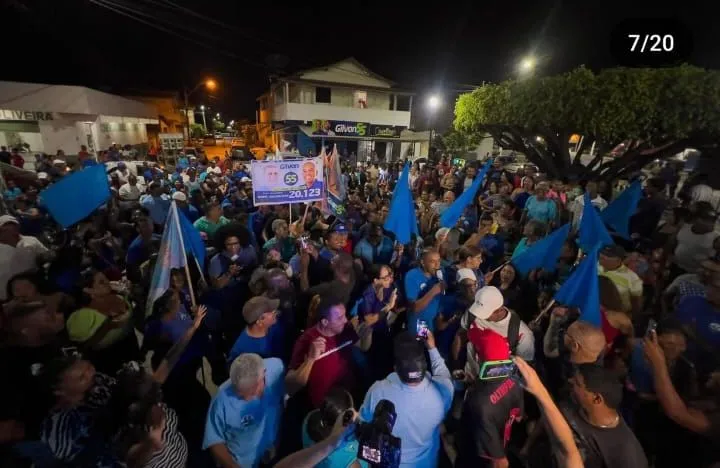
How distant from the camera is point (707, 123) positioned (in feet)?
36.2

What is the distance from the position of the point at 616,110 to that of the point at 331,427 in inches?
533

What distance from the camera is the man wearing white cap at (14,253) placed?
439cm

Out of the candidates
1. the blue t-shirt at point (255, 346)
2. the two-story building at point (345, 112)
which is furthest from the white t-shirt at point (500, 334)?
the two-story building at point (345, 112)

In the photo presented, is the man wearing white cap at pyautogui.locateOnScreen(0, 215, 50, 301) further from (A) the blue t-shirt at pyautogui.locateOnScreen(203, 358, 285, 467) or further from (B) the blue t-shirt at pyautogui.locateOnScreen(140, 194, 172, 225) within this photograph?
(A) the blue t-shirt at pyautogui.locateOnScreen(203, 358, 285, 467)

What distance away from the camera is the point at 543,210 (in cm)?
730

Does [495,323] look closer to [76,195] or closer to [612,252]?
[612,252]

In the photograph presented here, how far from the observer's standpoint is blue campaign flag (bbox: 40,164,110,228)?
16.8ft

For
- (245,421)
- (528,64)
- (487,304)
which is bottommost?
(245,421)

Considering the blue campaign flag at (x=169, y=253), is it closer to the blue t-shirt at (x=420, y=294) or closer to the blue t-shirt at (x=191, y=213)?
the blue t-shirt at (x=420, y=294)

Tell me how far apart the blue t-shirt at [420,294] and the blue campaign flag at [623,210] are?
4697 millimetres

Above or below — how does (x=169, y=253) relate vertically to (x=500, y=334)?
above

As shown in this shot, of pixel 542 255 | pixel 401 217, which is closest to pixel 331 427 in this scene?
pixel 542 255

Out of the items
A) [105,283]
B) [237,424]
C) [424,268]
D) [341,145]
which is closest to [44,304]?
[105,283]

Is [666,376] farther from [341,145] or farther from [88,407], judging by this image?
[341,145]
